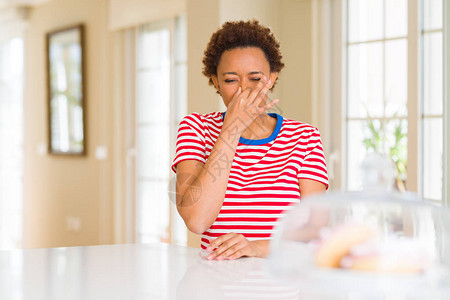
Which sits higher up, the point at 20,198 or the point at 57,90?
the point at 57,90

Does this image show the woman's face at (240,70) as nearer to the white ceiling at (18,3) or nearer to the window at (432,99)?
the window at (432,99)

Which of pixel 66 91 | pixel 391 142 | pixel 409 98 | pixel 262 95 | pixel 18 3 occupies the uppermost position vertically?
pixel 18 3

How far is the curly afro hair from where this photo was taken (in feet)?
5.07

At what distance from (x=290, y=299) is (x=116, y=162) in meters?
3.99

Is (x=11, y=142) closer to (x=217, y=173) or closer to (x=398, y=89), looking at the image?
(x=398, y=89)

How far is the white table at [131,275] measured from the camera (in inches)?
37.8

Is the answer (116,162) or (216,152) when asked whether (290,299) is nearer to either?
(216,152)

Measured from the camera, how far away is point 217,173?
1385mm

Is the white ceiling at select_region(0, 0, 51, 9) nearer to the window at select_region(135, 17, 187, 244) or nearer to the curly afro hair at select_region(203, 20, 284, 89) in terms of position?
the window at select_region(135, 17, 187, 244)

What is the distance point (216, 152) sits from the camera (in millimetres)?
1391

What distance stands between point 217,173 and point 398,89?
186 cm

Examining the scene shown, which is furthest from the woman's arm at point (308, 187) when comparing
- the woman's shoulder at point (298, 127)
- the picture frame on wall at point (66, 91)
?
the picture frame on wall at point (66, 91)

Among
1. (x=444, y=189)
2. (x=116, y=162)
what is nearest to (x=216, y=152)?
(x=444, y=189)

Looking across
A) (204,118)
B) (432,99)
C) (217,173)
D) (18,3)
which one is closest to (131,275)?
(217,173)
